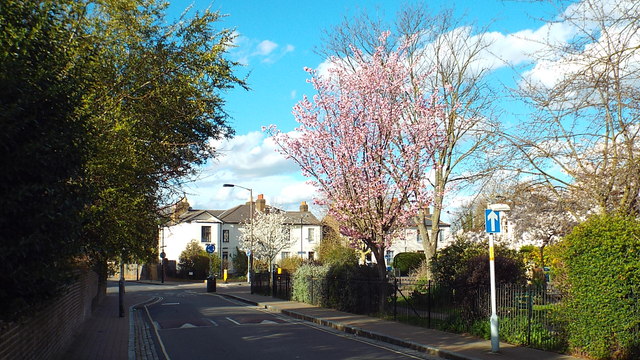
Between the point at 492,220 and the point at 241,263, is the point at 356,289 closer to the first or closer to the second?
the point at 492,220

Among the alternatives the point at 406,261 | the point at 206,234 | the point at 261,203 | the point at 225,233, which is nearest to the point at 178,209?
the point at 406,261

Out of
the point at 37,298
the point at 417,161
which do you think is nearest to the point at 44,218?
the point at 37,298

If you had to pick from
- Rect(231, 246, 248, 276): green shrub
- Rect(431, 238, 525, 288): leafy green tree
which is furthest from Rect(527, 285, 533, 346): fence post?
Rect(231, 246, 248, 276): green shrub

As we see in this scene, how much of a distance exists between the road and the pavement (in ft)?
1.38

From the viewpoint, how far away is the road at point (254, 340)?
13328 millimetres

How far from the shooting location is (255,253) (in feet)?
210

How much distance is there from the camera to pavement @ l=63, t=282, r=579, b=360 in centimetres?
1266

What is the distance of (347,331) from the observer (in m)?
18.0

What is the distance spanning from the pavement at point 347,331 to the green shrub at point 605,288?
0.87 metres

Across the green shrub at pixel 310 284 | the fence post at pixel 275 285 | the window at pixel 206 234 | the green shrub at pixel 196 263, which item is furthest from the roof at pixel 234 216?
the green shrub at pixel 310 284

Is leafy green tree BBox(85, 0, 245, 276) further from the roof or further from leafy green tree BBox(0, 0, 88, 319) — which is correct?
the roof

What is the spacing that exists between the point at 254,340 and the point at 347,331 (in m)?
3.41

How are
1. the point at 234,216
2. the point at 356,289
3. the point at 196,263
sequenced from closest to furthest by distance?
the point at 356,289 < the point at 196,263 < the point at 234,216

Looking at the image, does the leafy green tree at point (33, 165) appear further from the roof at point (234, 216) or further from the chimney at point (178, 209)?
the roof at point (234, 216)
